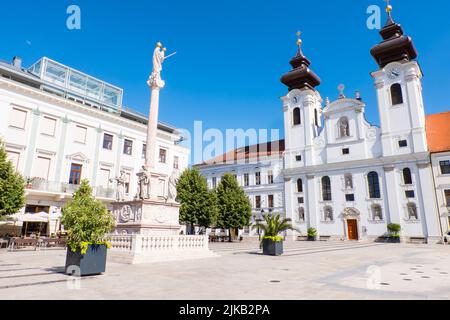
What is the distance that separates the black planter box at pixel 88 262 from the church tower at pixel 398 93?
3530 centimetres

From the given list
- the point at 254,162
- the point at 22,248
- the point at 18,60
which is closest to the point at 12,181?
the point at 22,248

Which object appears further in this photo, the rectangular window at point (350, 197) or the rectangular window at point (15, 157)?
the rectangular window at point (350, 197)

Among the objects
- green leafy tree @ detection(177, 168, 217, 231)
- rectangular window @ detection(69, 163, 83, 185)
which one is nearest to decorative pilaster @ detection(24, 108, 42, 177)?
rectangular window @ detection(69, 163, 83, 185)

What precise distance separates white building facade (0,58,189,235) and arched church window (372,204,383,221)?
78.7 ft

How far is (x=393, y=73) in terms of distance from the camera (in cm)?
3734

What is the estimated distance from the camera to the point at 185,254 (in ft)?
45.4

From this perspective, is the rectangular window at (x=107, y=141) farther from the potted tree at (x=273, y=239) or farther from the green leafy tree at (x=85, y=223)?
the green leafy tree at (x=85, y=223)

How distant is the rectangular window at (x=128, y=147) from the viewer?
30656 mm

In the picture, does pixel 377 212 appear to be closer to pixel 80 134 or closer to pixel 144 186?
pixel 144 186

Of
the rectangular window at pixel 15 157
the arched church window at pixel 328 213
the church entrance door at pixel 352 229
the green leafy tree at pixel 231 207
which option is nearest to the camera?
the rectangular window at pixel 15 157

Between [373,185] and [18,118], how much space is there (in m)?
36.6

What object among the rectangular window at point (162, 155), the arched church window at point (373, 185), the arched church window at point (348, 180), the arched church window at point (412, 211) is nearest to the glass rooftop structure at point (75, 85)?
the rectangular window at point (162, 155)

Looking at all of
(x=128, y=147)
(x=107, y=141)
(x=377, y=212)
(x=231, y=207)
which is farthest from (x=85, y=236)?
(x=377, y=212)
